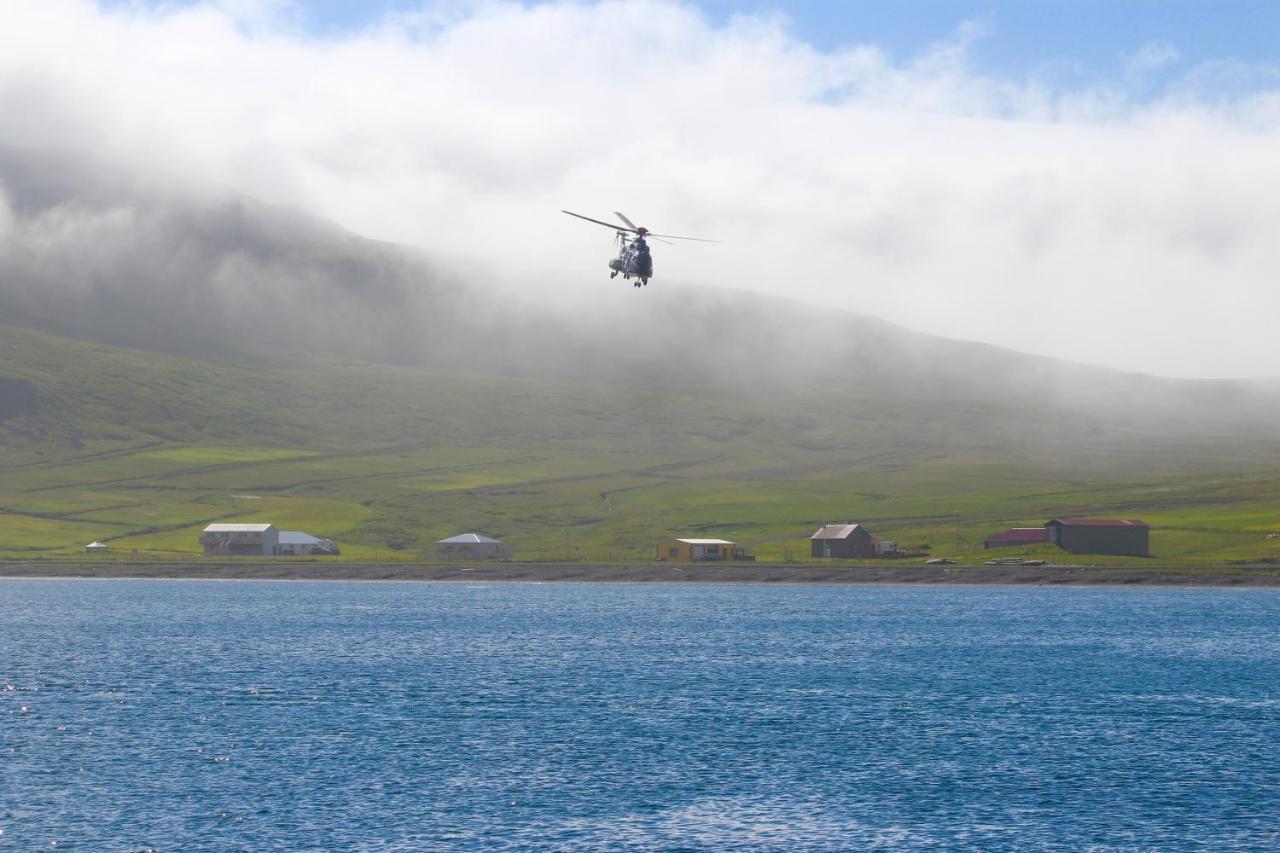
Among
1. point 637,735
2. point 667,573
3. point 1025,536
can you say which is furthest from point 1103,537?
point 637,735

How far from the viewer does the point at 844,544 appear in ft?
644

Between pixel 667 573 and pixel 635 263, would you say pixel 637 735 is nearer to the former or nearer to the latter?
pixel 635 263

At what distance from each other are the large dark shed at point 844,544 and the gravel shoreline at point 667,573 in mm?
15235

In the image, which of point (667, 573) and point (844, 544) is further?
point (844, 544)

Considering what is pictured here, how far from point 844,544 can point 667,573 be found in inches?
1098

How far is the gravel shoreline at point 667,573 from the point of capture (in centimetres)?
16425

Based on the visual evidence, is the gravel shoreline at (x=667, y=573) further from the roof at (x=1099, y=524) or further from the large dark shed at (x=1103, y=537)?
the roof at (x=1099, y=524)

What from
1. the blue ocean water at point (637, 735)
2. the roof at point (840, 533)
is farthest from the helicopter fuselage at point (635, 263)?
the roof at point (840, 533)

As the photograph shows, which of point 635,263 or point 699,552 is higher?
point 635,263

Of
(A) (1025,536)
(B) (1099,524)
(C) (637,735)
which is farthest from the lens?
(A) (1025,536)

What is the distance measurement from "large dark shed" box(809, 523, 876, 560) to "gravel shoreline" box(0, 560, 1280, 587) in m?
15.2

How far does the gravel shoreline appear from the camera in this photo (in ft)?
539

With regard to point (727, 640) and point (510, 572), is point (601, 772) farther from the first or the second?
point (510, 572)

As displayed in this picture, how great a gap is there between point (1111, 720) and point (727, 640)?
45.1 meters
